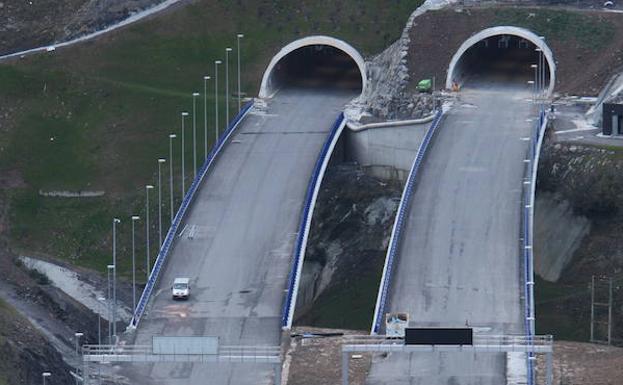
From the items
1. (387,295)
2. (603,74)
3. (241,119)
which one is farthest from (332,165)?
(387,295)

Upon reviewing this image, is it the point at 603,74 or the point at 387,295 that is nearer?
the point at 387,295

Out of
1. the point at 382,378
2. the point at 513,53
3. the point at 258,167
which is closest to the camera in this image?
the point at 382,378

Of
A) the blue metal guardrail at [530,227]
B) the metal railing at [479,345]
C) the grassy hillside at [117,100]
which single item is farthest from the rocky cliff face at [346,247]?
the metal railing at [479,345]

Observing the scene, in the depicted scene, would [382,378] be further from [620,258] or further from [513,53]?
[513,53]

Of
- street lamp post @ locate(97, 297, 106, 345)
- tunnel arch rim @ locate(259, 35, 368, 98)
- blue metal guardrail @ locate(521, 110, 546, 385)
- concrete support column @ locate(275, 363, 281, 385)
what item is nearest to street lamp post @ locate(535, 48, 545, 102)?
blue metal guardrail @ locate(521, 110, 546, 385)

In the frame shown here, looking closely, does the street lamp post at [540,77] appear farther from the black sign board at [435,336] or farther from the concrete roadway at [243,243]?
the black sign board at [435,336]
